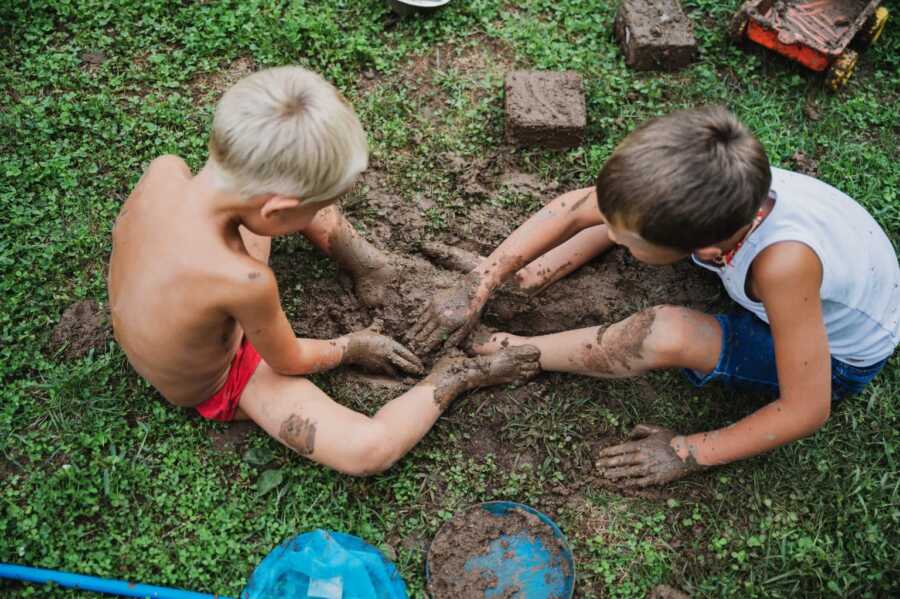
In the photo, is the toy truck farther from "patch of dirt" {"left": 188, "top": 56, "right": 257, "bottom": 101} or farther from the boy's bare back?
the boy's bare back

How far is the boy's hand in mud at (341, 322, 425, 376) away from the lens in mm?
2732

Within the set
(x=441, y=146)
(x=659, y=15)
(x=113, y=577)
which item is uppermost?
(x=659, y=15)

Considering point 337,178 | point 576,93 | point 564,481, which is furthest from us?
point 576,93

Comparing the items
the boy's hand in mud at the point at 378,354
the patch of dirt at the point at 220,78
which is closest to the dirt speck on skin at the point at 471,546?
the boy's hand in mud at the point at 378,354

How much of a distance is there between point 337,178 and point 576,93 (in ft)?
5.04

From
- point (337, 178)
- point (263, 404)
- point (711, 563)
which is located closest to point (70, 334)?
point (263, 404)

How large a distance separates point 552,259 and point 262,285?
121 cm

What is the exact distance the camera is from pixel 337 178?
2125mm

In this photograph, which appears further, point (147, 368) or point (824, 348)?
point (147, 368)

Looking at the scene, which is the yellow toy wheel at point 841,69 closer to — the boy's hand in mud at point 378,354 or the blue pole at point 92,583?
the boy's hand in mud at point 378,354

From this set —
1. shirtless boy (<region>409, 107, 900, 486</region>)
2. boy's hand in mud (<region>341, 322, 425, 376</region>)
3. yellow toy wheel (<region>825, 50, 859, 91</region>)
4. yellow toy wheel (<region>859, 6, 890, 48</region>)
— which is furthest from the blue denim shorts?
yellow toy wheel (<region>859, 6, 890, 48</region>)

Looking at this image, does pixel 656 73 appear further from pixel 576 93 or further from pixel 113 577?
pixel 113 577

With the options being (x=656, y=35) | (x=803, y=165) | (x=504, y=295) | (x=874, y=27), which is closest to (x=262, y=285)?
(x=504, y=295)

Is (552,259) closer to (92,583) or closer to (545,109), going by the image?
(545,109)
